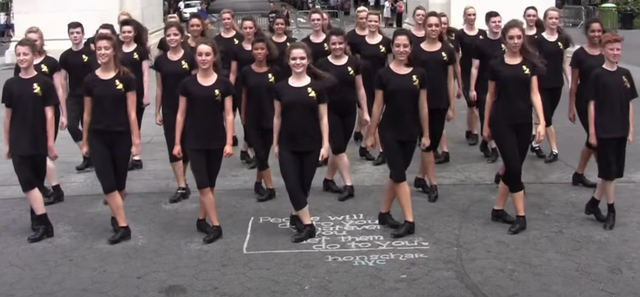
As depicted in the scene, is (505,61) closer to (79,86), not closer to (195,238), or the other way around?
(195,238)

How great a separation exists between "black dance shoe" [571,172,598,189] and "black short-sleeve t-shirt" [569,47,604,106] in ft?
2.57

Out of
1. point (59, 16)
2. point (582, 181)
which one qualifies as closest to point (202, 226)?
point (582, 181)

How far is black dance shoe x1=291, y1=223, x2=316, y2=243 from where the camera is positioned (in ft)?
21.2

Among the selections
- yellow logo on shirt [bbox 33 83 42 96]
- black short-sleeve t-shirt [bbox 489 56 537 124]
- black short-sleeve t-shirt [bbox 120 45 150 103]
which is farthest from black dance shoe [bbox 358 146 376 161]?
yellow logo on shirt [bbox 33 83 42 96]

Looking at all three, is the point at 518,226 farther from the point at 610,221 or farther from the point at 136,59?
the point at 136,59

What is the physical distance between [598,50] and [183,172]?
435cm

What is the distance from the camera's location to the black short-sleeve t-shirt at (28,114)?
645cm

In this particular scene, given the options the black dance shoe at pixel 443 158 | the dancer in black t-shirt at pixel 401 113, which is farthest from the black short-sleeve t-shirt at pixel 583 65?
the dancer in black t-shirt at pixel 401 113

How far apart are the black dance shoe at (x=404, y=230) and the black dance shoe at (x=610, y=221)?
A: 1.67 meters

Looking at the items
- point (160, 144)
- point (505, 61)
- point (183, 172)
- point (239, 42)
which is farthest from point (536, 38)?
point (160, 144)

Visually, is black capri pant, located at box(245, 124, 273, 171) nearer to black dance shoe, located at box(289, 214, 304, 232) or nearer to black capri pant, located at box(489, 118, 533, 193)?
black dance shoe, located at box(289, 214, 304, 232)

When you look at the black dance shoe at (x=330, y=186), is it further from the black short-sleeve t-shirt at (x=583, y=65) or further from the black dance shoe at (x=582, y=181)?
the black short-sleeve t-shirt at (x=583, y=65)

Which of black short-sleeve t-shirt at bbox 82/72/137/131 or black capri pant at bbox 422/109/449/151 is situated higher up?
black short-sleeve t-shirt at bbox 82/72/137/131

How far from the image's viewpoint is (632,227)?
22.0ft
